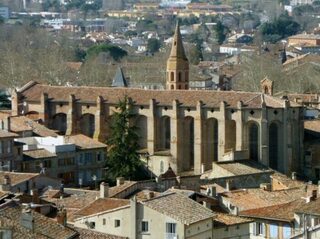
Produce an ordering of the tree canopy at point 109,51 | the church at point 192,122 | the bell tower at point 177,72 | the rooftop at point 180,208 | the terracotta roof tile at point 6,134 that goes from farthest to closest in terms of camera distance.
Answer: the tree canopy at point 109,51 → the bell tower at point 177,72 → the church at point 192,122 → the terracotta roof tile at point 6,134 → the rooftop at point 180,208

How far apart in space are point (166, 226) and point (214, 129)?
3723 cm

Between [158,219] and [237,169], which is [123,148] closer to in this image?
[237,169]

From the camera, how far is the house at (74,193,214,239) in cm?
3941

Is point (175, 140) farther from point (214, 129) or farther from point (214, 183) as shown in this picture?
point (214, 183)

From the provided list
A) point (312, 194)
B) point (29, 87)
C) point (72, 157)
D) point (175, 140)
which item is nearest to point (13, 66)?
point (29, 87)

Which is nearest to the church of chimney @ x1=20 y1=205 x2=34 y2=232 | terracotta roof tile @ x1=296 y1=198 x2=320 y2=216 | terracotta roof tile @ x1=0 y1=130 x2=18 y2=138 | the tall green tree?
the tall green tree

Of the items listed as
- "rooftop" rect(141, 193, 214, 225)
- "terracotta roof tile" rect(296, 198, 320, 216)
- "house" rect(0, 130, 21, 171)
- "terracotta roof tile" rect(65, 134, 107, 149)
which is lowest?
"terracotta roof tile" rect(65, 134, 107, 149)

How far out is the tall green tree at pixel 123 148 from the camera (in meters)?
68.2

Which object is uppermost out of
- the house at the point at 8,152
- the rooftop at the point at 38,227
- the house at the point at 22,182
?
the rooftop at the point at 38,227

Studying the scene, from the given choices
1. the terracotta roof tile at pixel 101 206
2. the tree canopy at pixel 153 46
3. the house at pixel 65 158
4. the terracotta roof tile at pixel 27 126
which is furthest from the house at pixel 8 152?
the tree canopy at pixel 153 46

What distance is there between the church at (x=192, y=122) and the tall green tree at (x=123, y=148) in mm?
2318

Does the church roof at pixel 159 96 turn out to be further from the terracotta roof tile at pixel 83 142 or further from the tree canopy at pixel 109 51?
the tree canopy at pixel 109 51

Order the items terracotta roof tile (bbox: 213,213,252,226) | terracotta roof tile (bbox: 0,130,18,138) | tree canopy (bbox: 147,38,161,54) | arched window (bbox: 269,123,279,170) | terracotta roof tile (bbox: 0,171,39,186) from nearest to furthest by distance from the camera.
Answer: terracotta roof tile (bbox: 213,213,252,226) < terracotta roof tile (bbox: 0,171,39,186) < terracotta roof tile (bbox: 0,130,18,138) < arched window (bbox: 269,123,279,170) < tree canopy (bbox: 147,38,161,54)

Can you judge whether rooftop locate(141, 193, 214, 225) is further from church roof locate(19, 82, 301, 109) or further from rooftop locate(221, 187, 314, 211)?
church roof locate(19, 82, 301, 109)
